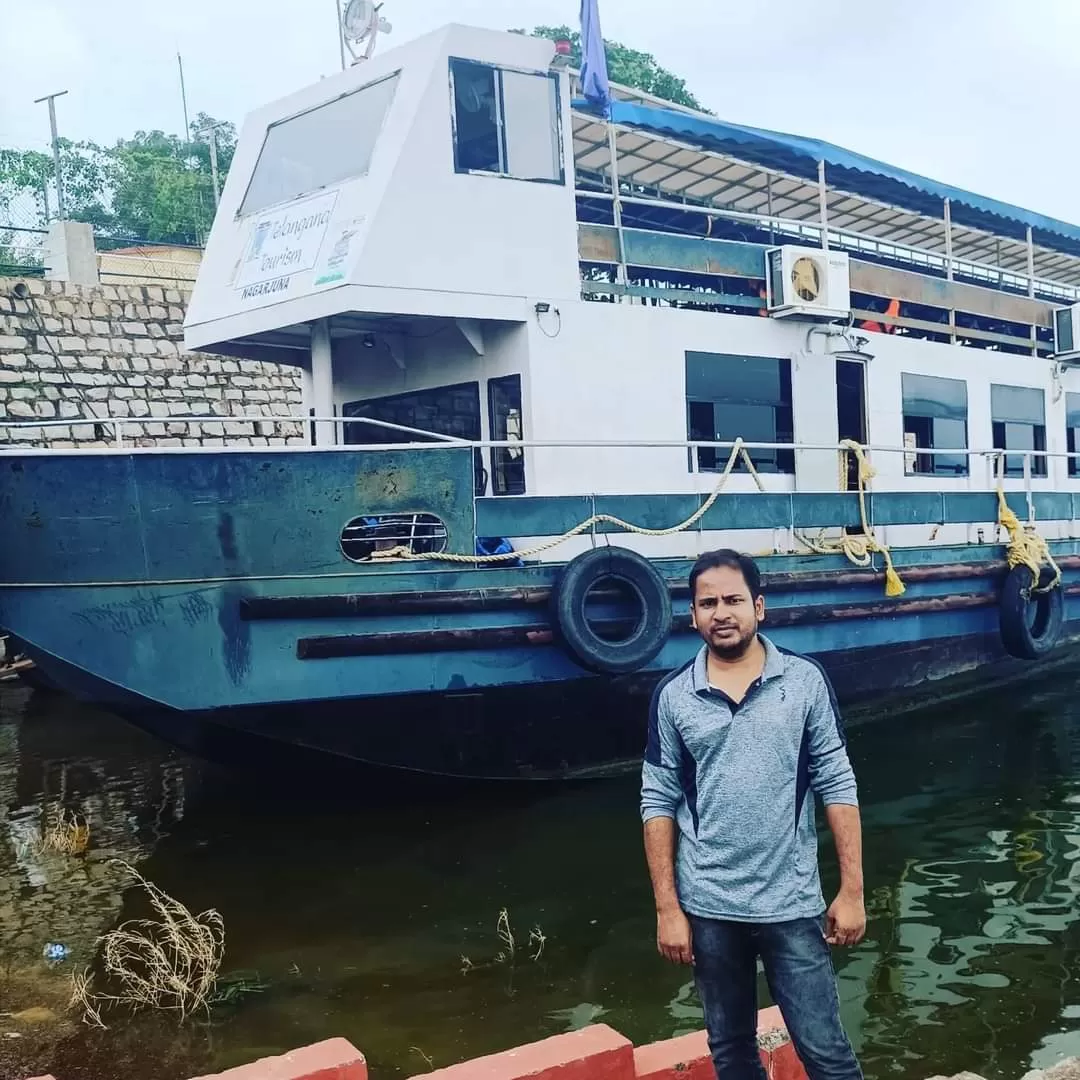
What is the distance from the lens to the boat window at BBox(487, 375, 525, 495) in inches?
282

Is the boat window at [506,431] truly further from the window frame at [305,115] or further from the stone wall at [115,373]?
the stone wall at [115,373]

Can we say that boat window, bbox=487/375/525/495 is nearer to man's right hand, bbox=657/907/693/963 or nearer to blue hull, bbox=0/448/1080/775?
blue hull, bbox=0/448/1080/775

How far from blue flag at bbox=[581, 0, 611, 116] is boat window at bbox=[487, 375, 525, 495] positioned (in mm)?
2003

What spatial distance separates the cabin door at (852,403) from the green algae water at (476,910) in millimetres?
2200

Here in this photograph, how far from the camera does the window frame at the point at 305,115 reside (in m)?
6.78

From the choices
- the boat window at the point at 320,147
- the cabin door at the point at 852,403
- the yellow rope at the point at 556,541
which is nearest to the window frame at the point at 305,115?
the boat window at the point at 320,147

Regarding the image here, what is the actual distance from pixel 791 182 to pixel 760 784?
8697 millimetres

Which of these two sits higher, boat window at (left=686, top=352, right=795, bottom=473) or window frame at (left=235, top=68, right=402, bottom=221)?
window frame at (left=235, top=68, right=402, bottom=221)

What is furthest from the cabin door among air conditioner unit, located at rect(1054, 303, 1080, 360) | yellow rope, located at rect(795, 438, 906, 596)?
air conditioner unit, located at rect(1054, 303, 1080, 360)

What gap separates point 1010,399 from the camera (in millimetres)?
10438

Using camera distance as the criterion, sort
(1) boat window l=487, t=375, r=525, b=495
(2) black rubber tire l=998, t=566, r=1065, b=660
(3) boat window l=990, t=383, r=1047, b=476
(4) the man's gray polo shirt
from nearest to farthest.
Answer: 1. (4) the man's gray polo shirt
2. (1) boat window l=487, t=375, r=525, b=495
3. (2) black rubber tire l=998, t=566, r=1065, b=660
4. (3) boat window l=990, t=383, r=1047, b=476

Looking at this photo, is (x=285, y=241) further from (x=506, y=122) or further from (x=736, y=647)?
(x=736, y=647)

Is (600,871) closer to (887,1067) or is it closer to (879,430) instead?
(887,1067)

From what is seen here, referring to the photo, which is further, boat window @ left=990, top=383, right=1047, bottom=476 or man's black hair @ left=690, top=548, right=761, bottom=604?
boat window @ left=990, top=383, right=1047, bottom=476
